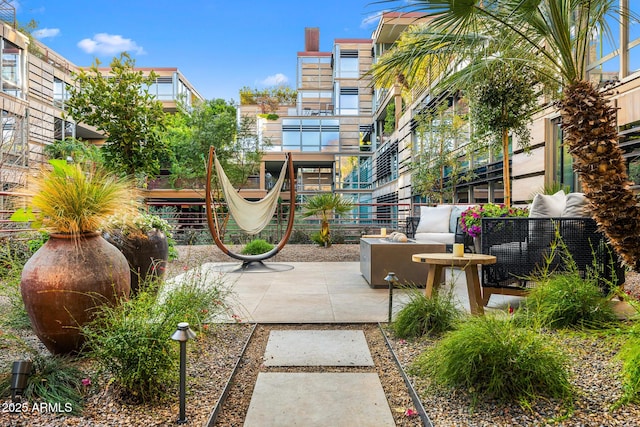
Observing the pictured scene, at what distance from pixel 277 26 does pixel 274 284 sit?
26.6 metres

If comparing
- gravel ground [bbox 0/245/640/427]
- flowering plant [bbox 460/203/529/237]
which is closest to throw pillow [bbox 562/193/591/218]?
gravel ground [bbox 0/245/640/427]

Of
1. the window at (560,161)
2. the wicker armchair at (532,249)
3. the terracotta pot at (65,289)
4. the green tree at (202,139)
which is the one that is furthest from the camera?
the green tree at (202,139)

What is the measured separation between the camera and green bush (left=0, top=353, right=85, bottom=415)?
5.24 feet

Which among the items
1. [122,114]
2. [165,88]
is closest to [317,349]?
[122,114]

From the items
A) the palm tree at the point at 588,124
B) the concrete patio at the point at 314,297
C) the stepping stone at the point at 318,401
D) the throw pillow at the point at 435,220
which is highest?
the palm tree at the point at 588,124

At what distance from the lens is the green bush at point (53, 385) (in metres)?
1.60

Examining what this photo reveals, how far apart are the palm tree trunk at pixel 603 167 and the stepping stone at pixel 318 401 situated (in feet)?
5.87

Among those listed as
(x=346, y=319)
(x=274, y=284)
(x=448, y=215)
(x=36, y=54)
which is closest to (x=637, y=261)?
(x=346, y=319)

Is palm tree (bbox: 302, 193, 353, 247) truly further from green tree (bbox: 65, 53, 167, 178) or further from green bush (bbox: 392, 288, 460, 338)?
green bush (bbox: 392, 288, 460, 338)

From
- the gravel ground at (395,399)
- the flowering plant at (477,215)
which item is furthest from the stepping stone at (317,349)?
the flowering plant at (477,215)

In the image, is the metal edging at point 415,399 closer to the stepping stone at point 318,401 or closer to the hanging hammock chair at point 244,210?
the stepping stone at point 318,401

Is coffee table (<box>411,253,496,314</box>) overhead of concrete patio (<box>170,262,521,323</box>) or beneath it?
overhead

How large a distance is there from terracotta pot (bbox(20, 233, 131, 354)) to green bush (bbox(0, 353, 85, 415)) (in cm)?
25

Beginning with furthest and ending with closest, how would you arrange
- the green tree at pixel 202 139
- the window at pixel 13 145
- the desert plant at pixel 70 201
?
the green tree at pixel 202 139 → the window at pixel 13 145 → the desert plant at pixel 70 201
